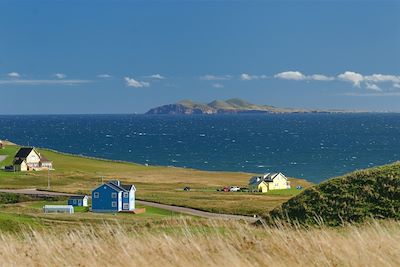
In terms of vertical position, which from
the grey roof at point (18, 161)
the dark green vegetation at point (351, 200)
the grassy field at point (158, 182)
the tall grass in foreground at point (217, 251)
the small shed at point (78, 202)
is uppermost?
the tall grass in foreground at point (217, 251)

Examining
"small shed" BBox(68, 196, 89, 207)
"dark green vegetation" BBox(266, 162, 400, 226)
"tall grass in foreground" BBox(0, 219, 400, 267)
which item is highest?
"tall grass in foreground" BBox(0, 219, 400, 267)

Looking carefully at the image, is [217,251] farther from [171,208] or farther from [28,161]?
[28,161]

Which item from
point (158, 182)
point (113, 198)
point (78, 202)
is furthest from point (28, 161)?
point (113, 198)

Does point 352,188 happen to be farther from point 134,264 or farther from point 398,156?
point 398,156

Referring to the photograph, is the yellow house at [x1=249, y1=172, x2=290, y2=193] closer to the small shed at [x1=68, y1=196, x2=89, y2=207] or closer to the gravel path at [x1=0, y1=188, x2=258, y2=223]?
the gravel path at [x1=0, y1=188, x2=258, y2=223]

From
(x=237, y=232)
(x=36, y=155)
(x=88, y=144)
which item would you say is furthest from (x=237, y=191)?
(x=88, y=144)

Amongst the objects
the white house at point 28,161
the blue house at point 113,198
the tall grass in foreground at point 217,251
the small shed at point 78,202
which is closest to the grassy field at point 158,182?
the white house at point 28,161

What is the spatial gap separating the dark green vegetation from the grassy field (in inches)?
1237

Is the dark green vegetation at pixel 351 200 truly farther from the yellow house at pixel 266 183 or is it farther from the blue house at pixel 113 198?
the yellow house at pixel 266 183

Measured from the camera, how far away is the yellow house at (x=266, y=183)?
76.3m

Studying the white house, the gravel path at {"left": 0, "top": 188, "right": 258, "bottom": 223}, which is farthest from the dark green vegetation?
the white house

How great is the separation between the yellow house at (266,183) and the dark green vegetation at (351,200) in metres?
55.4

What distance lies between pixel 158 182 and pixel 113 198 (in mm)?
30708

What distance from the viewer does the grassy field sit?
59.4m
